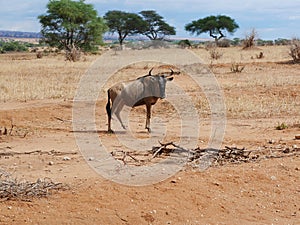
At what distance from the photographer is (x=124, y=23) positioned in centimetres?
5038

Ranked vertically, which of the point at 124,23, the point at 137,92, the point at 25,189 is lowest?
the point at 25,189

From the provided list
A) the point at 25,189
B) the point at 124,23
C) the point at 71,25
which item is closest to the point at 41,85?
the point at 25,189

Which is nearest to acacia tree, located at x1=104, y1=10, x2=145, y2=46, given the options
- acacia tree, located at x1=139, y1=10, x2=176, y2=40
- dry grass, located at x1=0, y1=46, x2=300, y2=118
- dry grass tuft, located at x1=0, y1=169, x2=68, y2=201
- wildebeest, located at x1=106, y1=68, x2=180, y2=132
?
acacia tree, located at x1=139, y1=10, x2=176, y2=40

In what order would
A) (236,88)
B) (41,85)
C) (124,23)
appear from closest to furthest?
(236,88)
(41,85)
(124,23)

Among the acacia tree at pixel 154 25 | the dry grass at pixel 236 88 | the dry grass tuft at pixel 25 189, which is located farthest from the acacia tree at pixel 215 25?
the dry grass tuft at pixel 25 189

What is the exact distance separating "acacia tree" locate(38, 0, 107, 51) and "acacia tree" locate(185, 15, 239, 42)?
677 inches

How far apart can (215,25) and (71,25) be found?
2001 cm

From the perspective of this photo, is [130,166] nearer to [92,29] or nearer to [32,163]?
[32,163]

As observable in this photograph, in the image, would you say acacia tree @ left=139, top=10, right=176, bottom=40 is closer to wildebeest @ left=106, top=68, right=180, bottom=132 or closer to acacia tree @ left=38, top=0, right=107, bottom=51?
acacia tree @ left=38, top=0, right=107, bottom=51

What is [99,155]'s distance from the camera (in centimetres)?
630

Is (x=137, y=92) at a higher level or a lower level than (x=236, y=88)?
higher

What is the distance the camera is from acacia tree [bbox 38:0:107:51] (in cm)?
3816

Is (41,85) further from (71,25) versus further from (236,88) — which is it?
(71,25)

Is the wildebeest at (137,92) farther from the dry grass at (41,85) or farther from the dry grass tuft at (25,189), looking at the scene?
the dry grass at (41,85)
